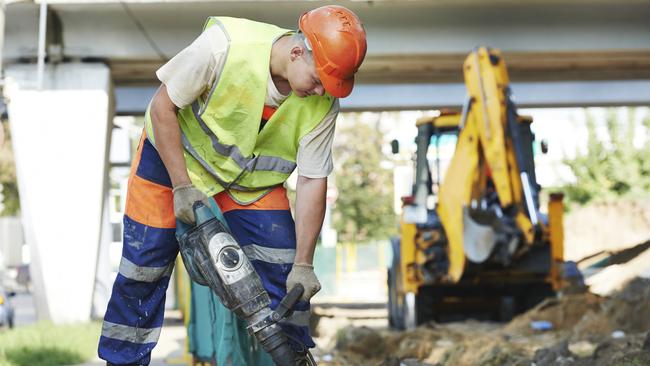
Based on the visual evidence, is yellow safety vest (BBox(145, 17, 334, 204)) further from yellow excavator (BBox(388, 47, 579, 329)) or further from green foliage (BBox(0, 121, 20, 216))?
green foliage (BBox(0, 121, 20, 216))

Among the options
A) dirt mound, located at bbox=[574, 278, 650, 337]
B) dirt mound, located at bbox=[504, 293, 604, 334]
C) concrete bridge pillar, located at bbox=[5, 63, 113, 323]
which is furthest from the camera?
concrete bridge pillar, located at bbox=[5, 63, 113, 323]

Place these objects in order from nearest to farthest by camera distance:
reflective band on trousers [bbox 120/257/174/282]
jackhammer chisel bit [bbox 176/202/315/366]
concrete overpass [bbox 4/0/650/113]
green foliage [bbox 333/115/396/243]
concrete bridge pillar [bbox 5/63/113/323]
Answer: jackhammer chisel bit [bbox 176/202/315/366]
reflective band on trousers [bbox 120/257/174/282]
concrete bridge pillar [bbox 5/63/113/323]
concrete overpass [bbox 4/0/650/113]
green foliage [bbox 333/115/396/243]

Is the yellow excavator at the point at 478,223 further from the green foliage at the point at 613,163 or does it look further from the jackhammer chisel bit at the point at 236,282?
the green foliage at the point at 613,163

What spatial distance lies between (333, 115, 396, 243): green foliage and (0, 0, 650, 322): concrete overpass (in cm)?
1760

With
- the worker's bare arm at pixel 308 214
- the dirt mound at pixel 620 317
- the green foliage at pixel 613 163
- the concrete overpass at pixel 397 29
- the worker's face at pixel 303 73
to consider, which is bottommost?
the dirt mound at pixel 620 317

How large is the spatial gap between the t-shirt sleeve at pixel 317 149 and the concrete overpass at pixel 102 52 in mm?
9348

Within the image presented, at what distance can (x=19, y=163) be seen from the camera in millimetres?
14680

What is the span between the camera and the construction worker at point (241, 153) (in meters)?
4.49

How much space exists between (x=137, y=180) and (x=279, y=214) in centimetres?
64

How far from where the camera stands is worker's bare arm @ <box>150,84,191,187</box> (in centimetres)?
459

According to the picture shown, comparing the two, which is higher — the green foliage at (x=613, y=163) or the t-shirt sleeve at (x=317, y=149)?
the green foliage at (x=613, y=163)

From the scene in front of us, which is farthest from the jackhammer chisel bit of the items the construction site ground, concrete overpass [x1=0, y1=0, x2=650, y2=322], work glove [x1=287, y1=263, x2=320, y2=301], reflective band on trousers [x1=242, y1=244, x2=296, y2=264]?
concrete overpass [x1=0, y1=0, x2=650, y2=322]

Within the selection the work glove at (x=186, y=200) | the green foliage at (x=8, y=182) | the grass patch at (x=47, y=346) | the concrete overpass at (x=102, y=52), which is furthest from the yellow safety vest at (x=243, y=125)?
the green foliage at (x=8, y=182)

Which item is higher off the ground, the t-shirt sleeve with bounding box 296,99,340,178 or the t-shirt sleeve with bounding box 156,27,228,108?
the t-shirt sleeve with bounding box 156,27,228,108
